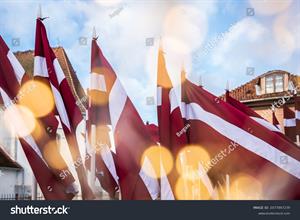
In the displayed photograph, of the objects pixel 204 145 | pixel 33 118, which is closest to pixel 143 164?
pixel 204 145

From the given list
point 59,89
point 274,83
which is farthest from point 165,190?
point 274,83

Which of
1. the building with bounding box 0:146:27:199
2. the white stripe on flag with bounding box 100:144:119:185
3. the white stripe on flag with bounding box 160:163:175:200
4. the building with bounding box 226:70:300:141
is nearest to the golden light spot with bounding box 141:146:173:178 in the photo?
the white stripe on flag with bounding box 160:163:175:200

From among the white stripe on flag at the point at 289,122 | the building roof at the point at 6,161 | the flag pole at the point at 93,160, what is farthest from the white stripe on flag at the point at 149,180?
the building roof at the point at 6,161

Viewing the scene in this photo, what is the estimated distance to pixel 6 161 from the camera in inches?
766

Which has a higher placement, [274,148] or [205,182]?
[274,148]

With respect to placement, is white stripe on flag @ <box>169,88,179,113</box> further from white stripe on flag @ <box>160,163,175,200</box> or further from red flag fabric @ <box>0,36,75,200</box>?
red flag fabric @ <box>0,36,75,200</box>

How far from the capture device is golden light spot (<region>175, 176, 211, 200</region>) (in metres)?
8.81

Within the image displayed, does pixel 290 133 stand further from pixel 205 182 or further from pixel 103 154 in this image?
pixel 103 154

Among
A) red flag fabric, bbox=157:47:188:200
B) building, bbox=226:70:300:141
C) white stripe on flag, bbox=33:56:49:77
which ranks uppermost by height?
building, bbox=226:70:300:141

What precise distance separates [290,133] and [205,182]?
5.05m

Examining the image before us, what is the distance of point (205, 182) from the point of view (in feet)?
30.6

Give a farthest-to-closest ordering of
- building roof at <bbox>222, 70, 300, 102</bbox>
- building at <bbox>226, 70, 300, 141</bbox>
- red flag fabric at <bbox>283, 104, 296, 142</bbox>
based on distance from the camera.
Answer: building roof at <bbox>222, 70, 300, 102</bbox>, building at <bbox>226, 70, 300, 141</bbox>, red flag fabric at <bbox>283, 104, 296, 142</bbox>

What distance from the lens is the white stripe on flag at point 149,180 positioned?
859 centimetres

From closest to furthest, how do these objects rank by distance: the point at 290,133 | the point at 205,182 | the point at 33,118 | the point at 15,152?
1. the point at 33,118
2. the point at 205,182
3. the point at 290,133
4. the point at 15,152
